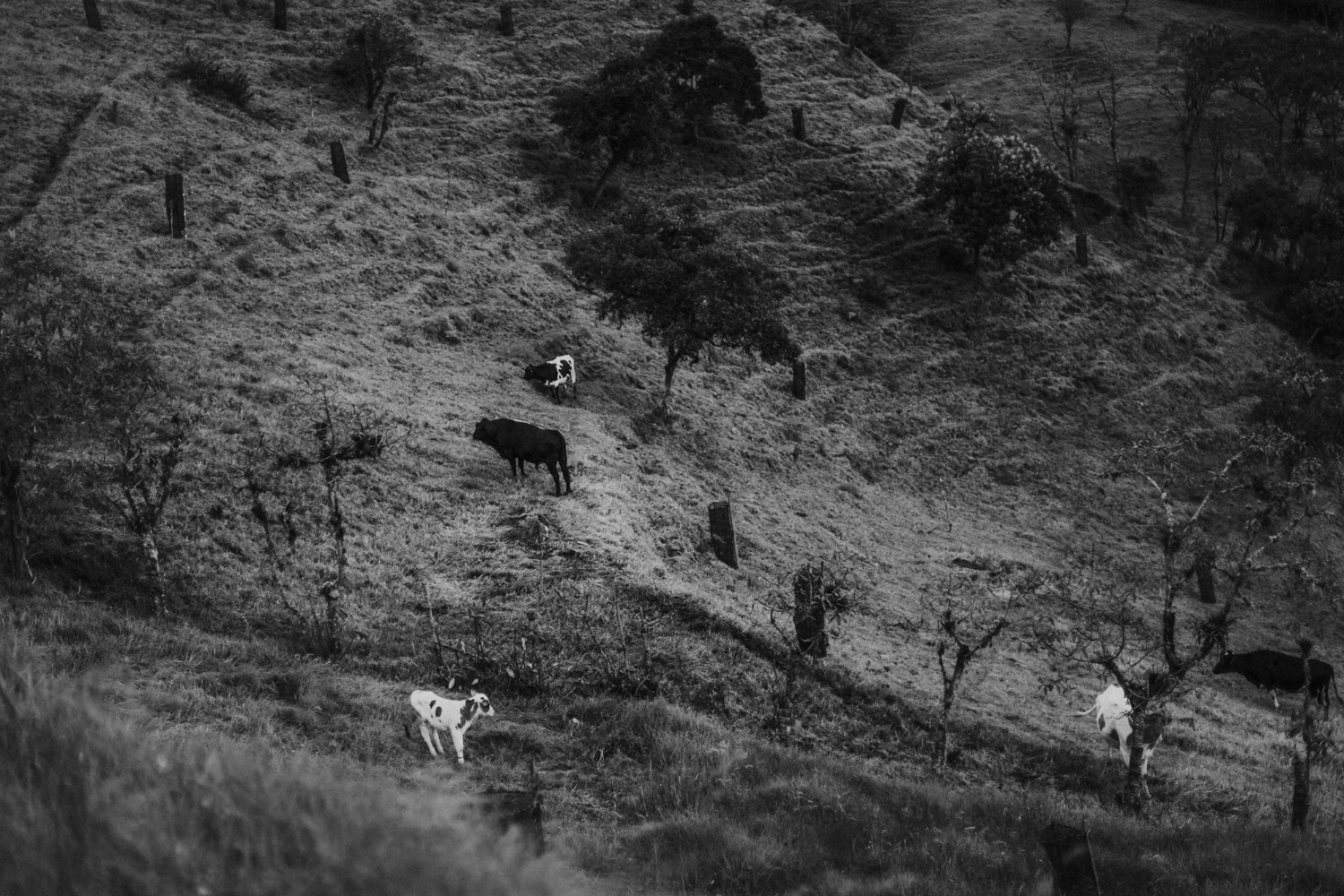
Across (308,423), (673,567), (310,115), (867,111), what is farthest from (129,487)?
(867,111)

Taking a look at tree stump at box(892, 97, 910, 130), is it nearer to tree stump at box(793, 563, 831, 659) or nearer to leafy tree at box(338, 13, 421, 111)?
leafy tree at box(338, 13, 421, 111)

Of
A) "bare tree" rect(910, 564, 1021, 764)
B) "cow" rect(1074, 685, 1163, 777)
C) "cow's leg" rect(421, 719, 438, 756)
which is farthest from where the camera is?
"bare tree" rect(910, 564, 1021, 764)

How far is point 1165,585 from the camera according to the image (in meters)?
33.8

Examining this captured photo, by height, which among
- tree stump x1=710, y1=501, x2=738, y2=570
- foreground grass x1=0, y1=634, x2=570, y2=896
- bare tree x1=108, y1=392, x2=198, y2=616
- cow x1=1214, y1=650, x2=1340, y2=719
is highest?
foreground grass x1=0, y1=634, x2=570, y2=896

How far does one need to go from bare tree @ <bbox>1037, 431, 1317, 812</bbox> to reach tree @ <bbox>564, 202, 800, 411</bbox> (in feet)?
37.1

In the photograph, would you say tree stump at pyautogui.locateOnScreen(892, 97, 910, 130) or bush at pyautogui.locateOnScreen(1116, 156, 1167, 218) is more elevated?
tree stump at pyautogui.locateOnScreen(892, 97, 910, 130)

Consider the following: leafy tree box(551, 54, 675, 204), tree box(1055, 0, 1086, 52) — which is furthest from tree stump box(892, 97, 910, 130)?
tree box(1055, 0, 1086, 52)

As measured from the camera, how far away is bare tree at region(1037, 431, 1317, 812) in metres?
15.6

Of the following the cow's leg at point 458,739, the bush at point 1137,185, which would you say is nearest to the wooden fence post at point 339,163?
the cow's leg at point 458,739

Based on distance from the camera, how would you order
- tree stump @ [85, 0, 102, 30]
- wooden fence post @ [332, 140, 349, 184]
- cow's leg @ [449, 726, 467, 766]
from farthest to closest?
tree stump @ [85, 0, 102, 30]
wooden fence post @ [332, 140, 349, 184]
cow's leg @ [449, 726, 467, 766]

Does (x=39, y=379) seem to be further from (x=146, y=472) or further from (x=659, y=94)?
(x=659, y=94)

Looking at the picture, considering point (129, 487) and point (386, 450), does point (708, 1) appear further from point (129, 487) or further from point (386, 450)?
point (129, 487)

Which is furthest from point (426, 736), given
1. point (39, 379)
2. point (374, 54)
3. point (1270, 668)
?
point (374, 54)

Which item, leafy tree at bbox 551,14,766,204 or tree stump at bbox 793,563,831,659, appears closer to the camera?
tree stump at bbox 793,563,831,659
